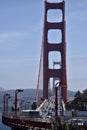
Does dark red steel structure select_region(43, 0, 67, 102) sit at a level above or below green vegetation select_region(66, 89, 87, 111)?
above

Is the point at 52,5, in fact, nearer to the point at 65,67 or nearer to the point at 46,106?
the point at 65,67

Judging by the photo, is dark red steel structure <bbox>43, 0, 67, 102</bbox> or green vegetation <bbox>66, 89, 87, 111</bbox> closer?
green vegetation <bbox>66, 89, 87, 111</bbox>

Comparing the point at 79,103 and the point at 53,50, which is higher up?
the point at 53,50

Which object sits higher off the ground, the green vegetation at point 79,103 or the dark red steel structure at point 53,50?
the dark red steel structure at point 53,50

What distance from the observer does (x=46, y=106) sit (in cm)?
9894

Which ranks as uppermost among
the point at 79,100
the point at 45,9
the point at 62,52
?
the point at 45,9

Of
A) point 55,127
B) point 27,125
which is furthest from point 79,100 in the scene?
point 55,127

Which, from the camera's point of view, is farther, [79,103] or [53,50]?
[79,103]

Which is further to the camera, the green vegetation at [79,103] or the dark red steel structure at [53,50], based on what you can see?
the dark red steel structure at [53,50]

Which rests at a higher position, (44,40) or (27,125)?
(44,40)

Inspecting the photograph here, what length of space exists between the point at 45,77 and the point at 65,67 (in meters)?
4.34

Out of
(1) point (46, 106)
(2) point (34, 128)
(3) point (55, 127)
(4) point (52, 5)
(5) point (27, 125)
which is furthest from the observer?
(4) point (52, 5)

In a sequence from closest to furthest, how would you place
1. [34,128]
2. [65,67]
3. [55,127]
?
[55,127] < [34,128] < [65,67]

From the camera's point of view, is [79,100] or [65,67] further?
[79,100]
